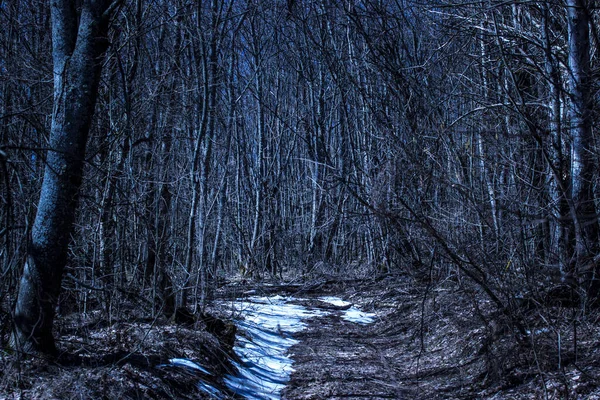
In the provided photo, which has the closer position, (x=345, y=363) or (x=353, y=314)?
(x=345, y=363)

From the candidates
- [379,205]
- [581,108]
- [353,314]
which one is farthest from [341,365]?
[353,314]

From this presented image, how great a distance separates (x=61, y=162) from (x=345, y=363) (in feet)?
15.3

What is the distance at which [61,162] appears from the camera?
192 inches

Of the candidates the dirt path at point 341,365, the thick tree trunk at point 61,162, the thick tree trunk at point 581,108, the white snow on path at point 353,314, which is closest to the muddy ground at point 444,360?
the dirt path at point 341,365

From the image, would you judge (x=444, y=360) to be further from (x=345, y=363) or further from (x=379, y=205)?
(x=379, y=205)

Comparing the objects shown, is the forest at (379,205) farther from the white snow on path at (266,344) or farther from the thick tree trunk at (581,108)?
the white snow on path at (266,344)

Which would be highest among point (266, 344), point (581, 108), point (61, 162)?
point (581, 108)

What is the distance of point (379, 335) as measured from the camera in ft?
32.8

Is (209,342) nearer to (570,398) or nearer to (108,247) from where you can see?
(108,247)

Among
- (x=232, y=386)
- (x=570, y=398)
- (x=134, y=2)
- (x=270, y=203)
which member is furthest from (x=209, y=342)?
(x=270, y=203)

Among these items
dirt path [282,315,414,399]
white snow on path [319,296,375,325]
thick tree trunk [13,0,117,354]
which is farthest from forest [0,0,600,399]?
white snow on path [319,296,375,325]

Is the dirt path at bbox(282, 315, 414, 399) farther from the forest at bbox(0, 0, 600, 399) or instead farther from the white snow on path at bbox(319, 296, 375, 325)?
the white snow on path at bbox(319, 296, 375, 325)

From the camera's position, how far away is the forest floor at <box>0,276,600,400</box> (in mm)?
4531

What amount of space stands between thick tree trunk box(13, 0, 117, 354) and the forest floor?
1.26 feet
